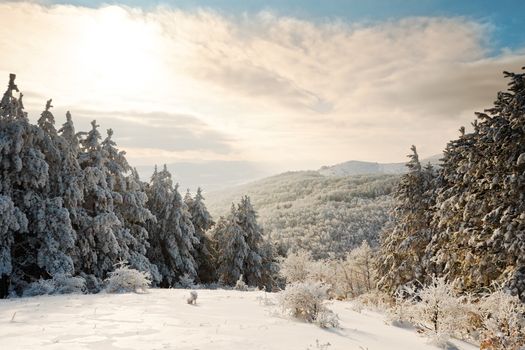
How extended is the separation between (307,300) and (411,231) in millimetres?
18146

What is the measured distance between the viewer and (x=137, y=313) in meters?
10.7

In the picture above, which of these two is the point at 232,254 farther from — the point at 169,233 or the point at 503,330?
the point at 503,330

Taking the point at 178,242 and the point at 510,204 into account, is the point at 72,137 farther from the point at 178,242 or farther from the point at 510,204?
the point at 510,204

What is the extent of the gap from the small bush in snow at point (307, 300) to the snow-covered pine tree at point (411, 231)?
1627cm

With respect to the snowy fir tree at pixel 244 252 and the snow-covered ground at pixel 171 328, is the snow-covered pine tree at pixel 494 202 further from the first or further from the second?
the snowy fir tree at pixel 244 252

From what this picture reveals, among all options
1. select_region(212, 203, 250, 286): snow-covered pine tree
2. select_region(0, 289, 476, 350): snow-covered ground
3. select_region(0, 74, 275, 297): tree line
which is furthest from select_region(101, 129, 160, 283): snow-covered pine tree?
select_region(0, 289, 476, 350): snow-covered ground

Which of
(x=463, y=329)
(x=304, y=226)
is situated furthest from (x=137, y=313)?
(x=304, y=226)

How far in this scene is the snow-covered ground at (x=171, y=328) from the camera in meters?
7.80

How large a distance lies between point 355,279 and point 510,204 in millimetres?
72062

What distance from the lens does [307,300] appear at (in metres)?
10.9

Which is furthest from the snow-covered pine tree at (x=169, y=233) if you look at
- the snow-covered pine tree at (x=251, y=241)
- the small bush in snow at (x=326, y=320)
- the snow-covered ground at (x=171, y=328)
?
the small bush in snow at (x=326, y=320)

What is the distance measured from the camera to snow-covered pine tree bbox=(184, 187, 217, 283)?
3888 cm

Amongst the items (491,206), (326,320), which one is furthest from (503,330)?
(491,206)

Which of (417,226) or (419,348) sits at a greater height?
(417,226)
